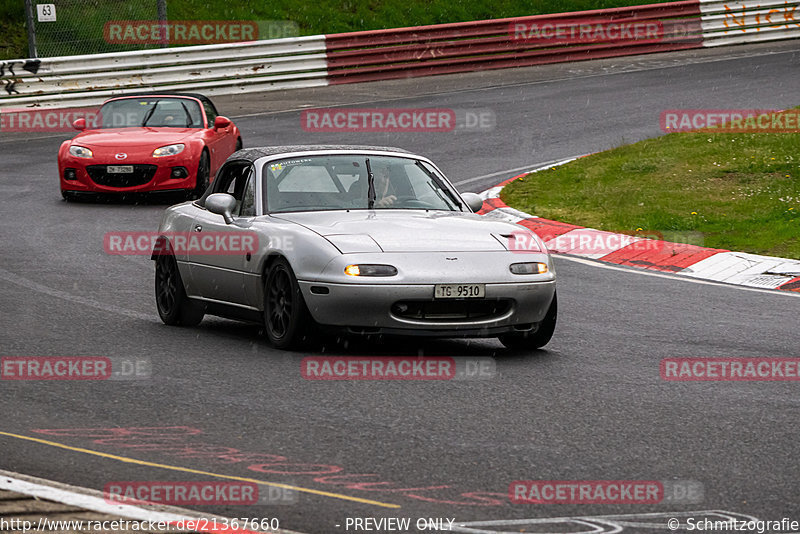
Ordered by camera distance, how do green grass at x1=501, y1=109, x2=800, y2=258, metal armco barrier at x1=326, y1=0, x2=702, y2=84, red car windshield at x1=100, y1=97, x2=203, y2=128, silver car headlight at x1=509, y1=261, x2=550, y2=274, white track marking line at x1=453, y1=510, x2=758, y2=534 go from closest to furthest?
white track marking line at x1=453, y1=510, x2=758, y2=534 → silver car headlight at x1=509, y1=261, x2=550, y2=274 → green grass at x1=501, y1=109, x2=800, y2=258 → red car windshield at x1=100, y1=97, x2=203, y2=128 → metal armco barrier at x1=326, y1=0, x2=702, y2=84

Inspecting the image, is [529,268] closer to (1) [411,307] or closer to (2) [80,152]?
(1) [411,307]

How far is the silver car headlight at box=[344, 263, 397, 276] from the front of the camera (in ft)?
27.1

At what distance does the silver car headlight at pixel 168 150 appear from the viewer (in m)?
17.4

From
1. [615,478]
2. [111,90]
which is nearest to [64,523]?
[615,478]

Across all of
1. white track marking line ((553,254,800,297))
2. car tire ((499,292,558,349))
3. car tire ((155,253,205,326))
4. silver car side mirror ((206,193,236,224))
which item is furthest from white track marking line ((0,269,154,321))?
white track marking line ((553,254,800,297))

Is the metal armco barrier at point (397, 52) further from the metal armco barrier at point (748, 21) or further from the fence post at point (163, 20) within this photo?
the fence post at point (163, 20)

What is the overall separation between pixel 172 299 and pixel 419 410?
12.2 ft

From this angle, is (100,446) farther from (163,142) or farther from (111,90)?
(111,90)

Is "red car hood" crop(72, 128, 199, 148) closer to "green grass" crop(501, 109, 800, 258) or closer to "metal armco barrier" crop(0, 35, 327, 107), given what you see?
"green grass" crop(501, 109, 800, 258)

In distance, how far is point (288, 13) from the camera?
107 ft

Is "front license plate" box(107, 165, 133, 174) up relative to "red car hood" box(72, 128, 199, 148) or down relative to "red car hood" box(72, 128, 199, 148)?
down

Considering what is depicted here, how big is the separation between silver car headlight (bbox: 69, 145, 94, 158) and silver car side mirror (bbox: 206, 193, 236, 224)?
8.39 m

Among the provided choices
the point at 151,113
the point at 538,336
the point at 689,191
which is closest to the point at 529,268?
the point at 538,336

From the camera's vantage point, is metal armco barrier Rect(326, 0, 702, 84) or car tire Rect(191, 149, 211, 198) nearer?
car tire Rect(191, 149, 211, 198)
